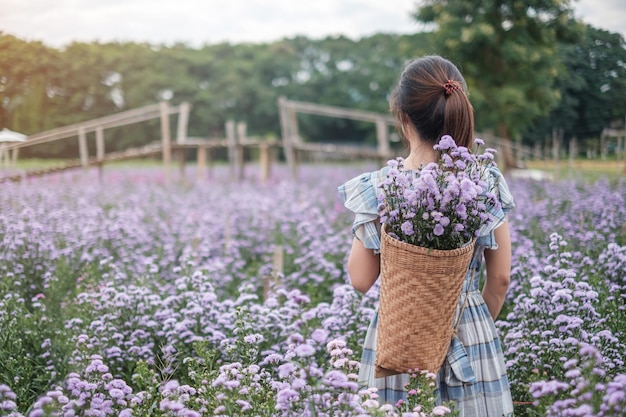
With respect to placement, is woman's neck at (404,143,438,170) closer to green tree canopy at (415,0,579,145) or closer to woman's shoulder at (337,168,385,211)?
woman's shoulder at (337,168,385,211)

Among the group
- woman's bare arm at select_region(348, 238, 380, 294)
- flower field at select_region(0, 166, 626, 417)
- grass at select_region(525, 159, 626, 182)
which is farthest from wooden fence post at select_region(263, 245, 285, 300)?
grass at select_region(525, 159, 626, 182)

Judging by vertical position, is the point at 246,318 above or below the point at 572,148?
below

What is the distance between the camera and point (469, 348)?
92.5 inches

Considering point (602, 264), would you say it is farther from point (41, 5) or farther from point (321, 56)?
point (321, 56)

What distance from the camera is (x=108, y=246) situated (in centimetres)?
579

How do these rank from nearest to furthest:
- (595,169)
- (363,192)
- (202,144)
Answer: (363,192) → (595,169) → (202,144)

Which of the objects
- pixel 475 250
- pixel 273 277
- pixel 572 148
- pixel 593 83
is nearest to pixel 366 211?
pixel 475 250

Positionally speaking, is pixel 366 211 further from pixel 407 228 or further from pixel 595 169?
pixel 595 169

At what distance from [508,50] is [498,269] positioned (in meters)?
9.60

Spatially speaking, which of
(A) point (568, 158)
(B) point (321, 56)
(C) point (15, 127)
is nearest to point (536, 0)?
(A) point (568, 158)

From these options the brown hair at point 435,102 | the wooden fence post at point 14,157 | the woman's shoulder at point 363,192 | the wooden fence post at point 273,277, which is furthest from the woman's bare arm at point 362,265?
the wooden fence post at point 14,157

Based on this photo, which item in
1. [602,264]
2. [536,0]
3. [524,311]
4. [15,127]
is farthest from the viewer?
[536,0]

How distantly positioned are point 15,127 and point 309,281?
3539 mm

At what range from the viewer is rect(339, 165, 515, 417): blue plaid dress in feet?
7.48
